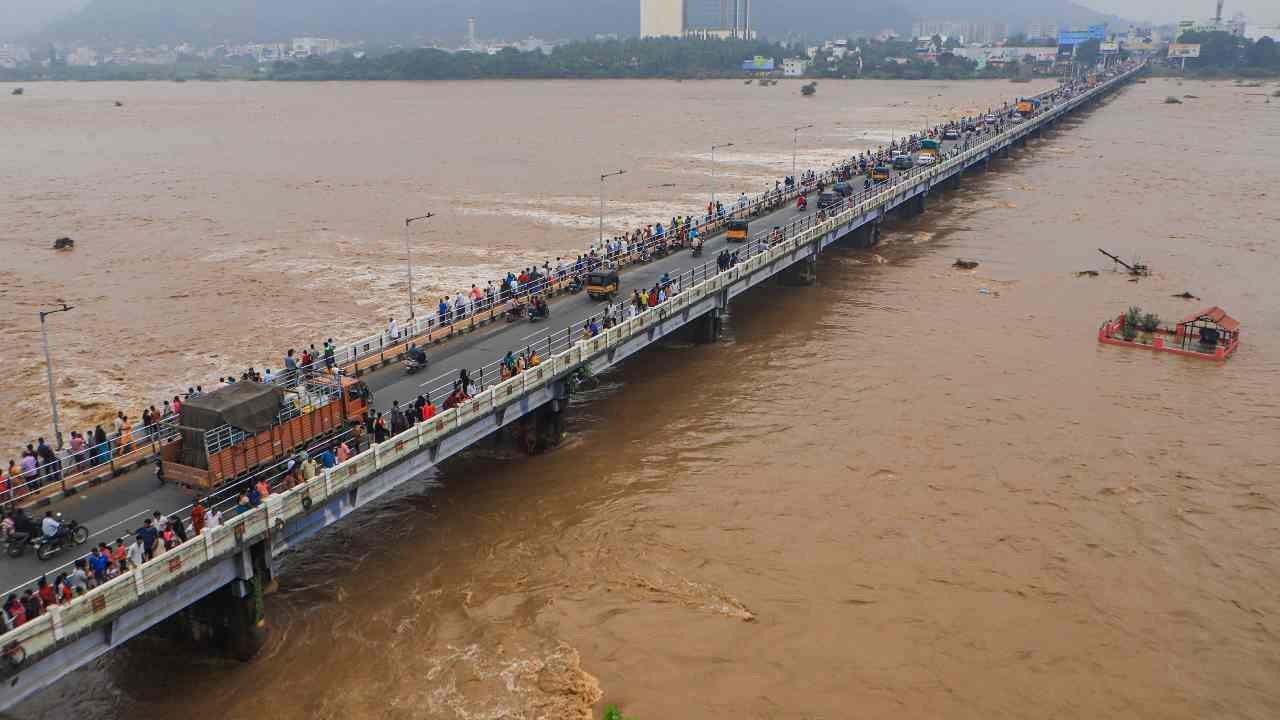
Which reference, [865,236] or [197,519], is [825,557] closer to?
[197,519]

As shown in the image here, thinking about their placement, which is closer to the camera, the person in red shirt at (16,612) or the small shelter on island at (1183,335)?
the person in red shirt at (16,612)

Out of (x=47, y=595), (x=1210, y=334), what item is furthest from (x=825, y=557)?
(x=1210, y=334)

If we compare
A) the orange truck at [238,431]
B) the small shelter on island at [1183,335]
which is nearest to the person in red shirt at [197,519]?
the orange truck at [238,431]

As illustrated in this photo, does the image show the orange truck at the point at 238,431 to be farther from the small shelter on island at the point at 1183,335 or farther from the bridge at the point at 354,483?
the small shelter on island at the point at 1183,335

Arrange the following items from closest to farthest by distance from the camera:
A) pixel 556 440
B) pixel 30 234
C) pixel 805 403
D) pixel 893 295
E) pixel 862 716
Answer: pixel 862 716, pixel 556 440, pixel 805 403, pixel 893 295, pixel 30 234

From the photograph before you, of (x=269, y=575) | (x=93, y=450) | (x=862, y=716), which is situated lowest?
(x=862, y=716)

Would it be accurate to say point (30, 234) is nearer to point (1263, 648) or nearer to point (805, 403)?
point (805, 403)

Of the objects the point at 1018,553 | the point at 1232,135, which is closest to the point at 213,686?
the point at 1018,553
